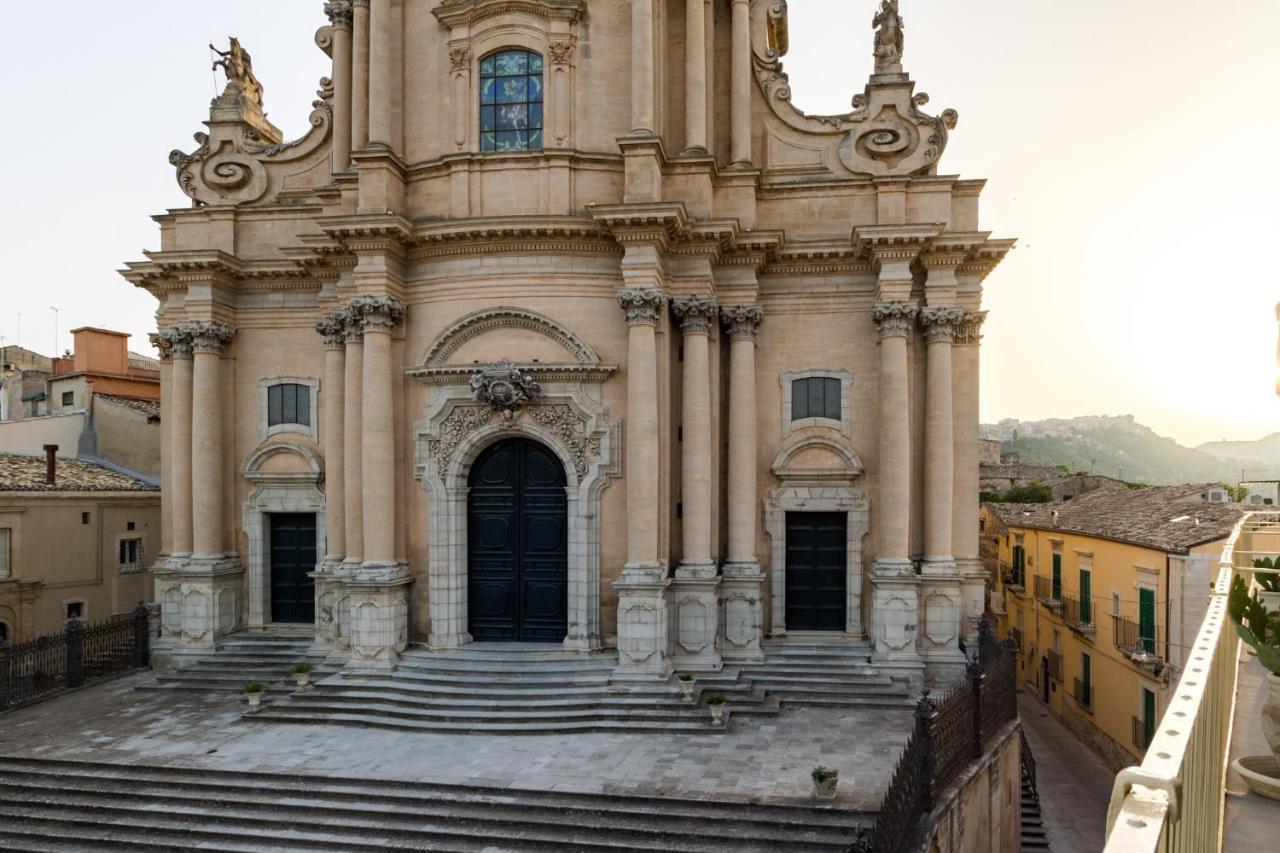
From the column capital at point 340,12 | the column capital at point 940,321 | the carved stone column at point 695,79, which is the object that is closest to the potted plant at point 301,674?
the carved stone column at point 695,79

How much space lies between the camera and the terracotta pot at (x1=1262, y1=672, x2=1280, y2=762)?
16.1 ft

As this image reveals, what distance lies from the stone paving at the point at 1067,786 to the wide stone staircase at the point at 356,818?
960 cm

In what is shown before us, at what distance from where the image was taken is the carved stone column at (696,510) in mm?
16781

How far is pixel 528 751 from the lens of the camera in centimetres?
1385

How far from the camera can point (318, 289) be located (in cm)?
1959

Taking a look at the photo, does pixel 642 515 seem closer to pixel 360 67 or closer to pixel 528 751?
pixel 528 751

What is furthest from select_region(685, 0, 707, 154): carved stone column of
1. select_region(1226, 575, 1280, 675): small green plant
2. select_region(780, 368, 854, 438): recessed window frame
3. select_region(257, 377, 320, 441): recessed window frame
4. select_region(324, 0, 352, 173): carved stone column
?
select_region(1226, 575, 1280, 675): small green plant

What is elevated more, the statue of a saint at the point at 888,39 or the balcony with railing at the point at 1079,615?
the statue of a saint at the point at 888,39

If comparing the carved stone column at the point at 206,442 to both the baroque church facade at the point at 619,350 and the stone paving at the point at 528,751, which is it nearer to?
the baroque church facade at the point at 619,350

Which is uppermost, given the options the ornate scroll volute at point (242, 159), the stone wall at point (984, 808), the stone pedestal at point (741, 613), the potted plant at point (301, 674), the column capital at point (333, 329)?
the ornate scroll volute at point (242, 159)

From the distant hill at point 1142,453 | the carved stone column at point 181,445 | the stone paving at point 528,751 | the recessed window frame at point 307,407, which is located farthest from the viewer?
the distant hill at point 1142,453

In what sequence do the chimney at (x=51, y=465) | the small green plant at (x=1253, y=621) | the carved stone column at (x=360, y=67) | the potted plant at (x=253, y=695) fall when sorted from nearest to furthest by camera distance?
the small green plant at (x=1253, y=621), the potted plant at (x=253, y=695), the carved stone column at (x=360, y=67), the chimney at (x=51, y=465)

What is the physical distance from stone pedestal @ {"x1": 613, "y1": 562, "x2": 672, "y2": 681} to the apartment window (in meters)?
17.3

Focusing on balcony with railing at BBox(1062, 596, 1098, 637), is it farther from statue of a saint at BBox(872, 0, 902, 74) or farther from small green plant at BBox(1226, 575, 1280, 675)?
small green plant at BBox(1226, 575, 1280, 675)
